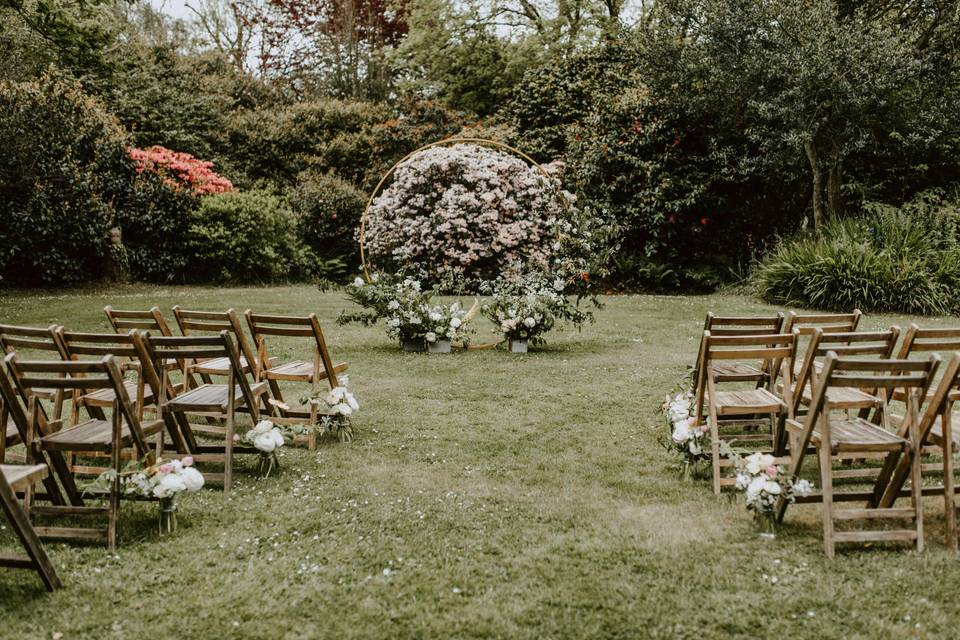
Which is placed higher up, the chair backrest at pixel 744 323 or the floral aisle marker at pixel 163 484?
the chair backrest at pixel 744 323

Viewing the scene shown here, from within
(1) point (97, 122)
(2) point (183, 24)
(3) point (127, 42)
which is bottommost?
(1) point (97, 122)

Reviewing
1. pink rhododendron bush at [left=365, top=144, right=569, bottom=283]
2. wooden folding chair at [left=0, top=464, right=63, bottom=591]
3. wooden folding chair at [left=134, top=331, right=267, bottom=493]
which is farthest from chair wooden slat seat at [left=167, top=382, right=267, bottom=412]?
pink rhododendron bush at [left=365, top=144, right=569, bottom=283]

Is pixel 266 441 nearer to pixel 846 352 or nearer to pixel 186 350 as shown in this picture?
pixel 186 350

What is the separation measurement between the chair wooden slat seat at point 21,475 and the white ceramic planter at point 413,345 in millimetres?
6086

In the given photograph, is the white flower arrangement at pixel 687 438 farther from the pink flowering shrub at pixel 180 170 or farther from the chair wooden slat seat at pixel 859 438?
the pink flowering shrub at pixel 180 170

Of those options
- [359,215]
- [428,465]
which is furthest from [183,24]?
[428,465]

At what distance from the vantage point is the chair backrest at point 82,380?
3.51 meters

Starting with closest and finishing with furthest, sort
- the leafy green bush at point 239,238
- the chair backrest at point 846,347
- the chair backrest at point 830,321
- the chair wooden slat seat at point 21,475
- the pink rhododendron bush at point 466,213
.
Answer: the chair wooden slat seat at point 21,475 → the chair backrest at point 846,347 → the chair backrest at point 830,321 → the pink rhododendron bush at point 466,213 → the leafy green bush at point 239,238

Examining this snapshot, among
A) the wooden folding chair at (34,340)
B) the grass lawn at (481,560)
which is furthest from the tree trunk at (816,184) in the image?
the wooden folding chair at (34,340)

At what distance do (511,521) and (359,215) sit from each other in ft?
53.0

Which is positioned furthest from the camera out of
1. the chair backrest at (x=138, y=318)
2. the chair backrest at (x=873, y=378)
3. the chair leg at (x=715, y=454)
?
the chair backrest at (x=138, y=318)

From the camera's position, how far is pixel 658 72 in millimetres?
15438

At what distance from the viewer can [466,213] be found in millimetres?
14258

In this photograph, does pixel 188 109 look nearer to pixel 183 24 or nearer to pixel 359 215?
pixel 359 215
